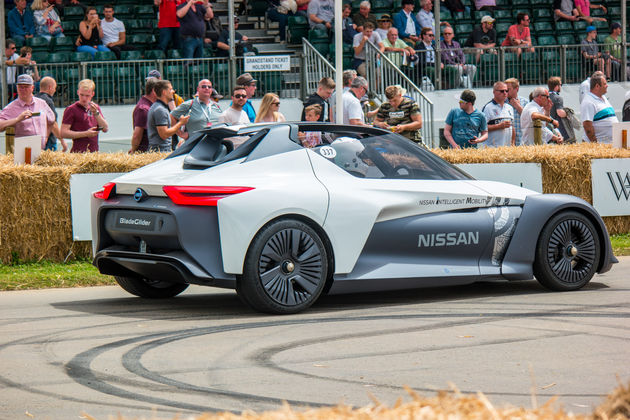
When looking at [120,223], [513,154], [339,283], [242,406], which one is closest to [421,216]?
[339,283]

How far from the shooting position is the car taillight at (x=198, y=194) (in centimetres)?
775

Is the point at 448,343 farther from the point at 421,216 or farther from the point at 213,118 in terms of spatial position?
the point at 213,118

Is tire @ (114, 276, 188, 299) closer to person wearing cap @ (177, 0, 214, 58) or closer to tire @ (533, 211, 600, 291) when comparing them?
tire @ (533, 211, 600, 291)

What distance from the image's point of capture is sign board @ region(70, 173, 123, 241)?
10953mm

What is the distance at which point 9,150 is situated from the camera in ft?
41.5

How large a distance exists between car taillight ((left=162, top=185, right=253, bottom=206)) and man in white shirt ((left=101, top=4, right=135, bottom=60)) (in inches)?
516

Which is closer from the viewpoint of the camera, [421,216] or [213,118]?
[421,216]

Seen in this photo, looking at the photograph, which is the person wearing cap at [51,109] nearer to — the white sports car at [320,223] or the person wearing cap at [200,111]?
the person wearing cap at [200,111]

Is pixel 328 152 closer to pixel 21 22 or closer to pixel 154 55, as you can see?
pixel 154 55

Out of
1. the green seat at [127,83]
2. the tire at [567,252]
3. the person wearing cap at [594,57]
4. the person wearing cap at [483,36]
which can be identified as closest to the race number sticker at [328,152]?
the tire at [567,252]

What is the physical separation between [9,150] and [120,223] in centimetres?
498

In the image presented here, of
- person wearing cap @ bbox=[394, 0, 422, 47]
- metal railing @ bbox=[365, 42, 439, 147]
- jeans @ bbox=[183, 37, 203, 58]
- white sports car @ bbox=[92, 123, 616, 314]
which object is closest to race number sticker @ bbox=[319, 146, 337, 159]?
white sports car @ bbox=[92, 123, 616, 314]

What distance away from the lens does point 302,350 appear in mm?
6582

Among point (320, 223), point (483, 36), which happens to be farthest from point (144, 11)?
point (320, 223)
